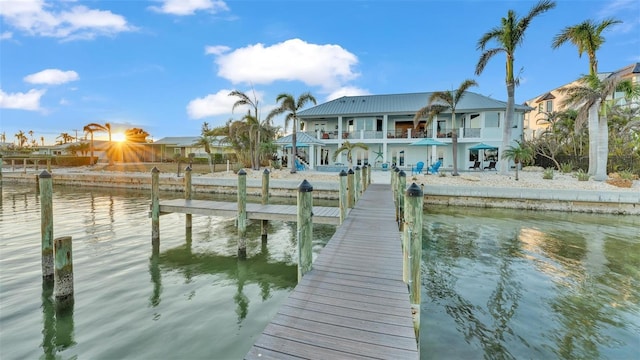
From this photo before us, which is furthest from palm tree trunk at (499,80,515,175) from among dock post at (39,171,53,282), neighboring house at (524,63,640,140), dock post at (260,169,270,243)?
dock post at (39,171,53,282)

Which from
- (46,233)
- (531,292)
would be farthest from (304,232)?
(46,233)

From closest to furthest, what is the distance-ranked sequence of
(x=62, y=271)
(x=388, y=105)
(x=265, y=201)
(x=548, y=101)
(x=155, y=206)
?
1. (x=62, y=271)
2. (x=155, y=206)
3. (x=265, y=201)
4. (x=388, y=105)
5. (x=548, y=101)

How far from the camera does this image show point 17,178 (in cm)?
3058

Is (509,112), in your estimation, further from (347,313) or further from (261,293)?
(347,313)

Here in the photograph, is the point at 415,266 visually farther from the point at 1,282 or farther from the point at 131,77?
the point at 131,77

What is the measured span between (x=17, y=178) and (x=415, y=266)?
134ft

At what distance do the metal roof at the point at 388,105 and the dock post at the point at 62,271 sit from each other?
27079 mm

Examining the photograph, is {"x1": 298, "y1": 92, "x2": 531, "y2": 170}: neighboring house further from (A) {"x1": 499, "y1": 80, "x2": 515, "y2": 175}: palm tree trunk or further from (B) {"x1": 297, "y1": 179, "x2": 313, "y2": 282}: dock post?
(B) {"x1": 297, "y1": 179, "x2": 313, "y2": 282}: dock post

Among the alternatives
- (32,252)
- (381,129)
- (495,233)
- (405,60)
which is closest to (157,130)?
(381,129)

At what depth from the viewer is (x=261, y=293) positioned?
6.69 m

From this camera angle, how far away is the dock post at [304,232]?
503 centimetres

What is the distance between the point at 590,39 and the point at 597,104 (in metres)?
4.04

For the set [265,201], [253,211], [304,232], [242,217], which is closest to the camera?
[304,232]

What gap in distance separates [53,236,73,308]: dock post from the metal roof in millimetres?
27079
